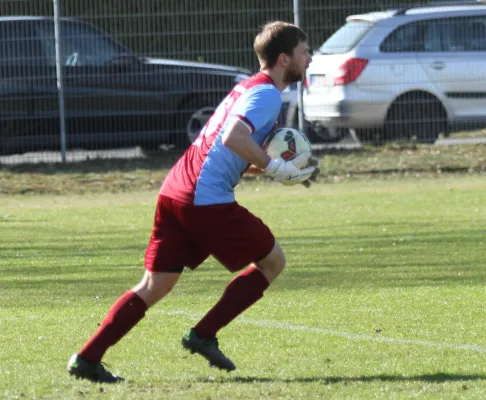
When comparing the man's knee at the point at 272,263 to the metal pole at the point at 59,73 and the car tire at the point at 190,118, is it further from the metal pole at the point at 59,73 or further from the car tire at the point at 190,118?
the car tire at the point at 190,118

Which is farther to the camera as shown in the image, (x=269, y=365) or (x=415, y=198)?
(x=415, y=198)

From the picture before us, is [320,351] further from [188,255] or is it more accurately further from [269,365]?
[188,255]

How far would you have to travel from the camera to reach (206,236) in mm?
5617

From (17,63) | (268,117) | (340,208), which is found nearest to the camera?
(268,117)

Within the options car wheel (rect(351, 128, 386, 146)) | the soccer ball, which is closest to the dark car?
car wheel (rect(351, 128, 386, 146))

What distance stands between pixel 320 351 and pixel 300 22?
11.2 meters

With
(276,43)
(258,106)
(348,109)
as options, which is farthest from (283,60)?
(348,109)

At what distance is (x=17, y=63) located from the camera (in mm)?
16531

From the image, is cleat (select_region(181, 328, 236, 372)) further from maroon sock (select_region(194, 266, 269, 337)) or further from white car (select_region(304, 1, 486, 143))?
white car (select_region(304, 1, 486, 143))

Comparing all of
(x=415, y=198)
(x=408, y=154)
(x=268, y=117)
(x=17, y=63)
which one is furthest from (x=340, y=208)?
(x=268, y=117)

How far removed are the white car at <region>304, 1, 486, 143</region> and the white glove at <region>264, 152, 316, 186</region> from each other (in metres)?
11.1

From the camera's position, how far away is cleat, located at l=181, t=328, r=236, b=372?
18.8ft

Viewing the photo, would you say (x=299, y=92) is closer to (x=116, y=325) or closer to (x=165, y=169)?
(x=165, y=169)

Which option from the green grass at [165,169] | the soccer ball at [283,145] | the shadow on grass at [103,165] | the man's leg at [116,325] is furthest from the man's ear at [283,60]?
the shadow on grass at [103,165]
